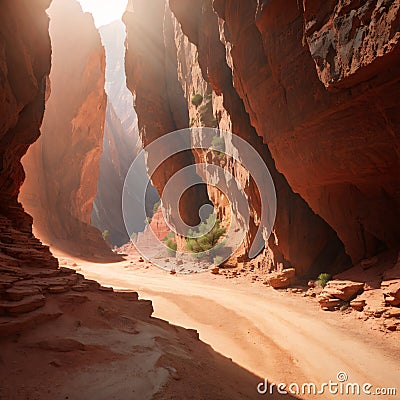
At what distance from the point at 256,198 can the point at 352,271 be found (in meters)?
7.39

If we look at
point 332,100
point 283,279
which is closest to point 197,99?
point 332,100

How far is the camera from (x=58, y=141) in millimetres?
39875

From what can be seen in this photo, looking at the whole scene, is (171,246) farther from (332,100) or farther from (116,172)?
(116,172)

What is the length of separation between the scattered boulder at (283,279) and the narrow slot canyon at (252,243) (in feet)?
0.24

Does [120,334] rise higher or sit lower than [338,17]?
lower

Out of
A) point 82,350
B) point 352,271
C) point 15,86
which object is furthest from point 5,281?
point 352,271

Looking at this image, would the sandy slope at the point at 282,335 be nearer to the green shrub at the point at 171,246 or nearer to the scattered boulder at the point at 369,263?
the scattered boulder at the point at 369,263

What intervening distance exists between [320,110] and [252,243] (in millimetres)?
10871

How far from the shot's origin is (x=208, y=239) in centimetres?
2369

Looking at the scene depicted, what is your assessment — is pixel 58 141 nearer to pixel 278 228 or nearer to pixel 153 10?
pixel 153 10

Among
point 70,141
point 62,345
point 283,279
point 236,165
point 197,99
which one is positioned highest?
point 70,141

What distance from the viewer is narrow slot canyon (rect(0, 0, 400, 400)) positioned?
18.0 ft

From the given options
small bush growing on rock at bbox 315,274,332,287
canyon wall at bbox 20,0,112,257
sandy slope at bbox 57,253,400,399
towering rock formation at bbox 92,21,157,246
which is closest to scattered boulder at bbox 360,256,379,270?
small bush growing on rock at bbox 315,274,332,287

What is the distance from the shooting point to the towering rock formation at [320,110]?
28.2 ft
